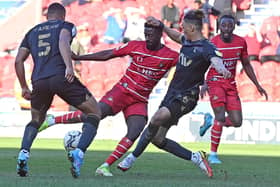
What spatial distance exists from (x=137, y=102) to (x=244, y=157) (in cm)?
580

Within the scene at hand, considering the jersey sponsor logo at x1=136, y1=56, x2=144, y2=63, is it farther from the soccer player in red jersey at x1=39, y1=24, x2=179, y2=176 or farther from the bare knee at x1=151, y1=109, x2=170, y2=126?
the bare knee at x1=151, y1=109, x2=170, y2=126

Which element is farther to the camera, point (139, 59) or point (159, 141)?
point (139, 59)

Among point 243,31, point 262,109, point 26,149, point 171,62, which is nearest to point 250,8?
point 243,31

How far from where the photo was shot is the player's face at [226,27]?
15.8 meters

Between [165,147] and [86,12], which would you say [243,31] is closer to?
[86,12]

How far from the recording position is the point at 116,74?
94.0 feet

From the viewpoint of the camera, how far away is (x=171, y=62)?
12.4 m

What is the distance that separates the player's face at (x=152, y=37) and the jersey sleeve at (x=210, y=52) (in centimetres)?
86

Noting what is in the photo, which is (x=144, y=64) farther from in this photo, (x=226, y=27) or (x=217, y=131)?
(x=226, y=27)

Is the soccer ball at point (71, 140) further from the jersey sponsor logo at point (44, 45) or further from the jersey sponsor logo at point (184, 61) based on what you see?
the jersey sponsor logo at point (184, 61)

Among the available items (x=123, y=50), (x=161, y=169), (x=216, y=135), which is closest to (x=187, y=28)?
(x=123, y=50)

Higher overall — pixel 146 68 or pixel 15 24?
pixel 146 68

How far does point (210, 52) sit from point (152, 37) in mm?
1078

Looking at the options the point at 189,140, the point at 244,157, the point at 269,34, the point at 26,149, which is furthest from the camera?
the point at 269,34
